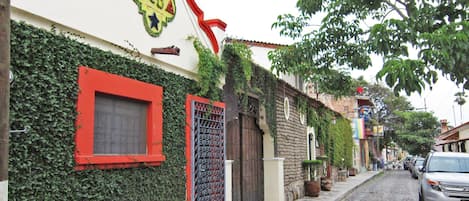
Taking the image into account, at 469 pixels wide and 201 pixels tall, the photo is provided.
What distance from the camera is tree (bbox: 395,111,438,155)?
1734 inches

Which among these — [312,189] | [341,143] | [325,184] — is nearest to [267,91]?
[312,189]

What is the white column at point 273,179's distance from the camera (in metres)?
12.5

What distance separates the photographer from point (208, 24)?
9.00m

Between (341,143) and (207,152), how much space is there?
55.5 ft

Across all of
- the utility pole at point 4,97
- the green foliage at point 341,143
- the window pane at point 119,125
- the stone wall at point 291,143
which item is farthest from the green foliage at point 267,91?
the green foliage at point 341,143

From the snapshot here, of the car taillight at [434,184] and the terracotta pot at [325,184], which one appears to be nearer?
the car taillight at [434,184]

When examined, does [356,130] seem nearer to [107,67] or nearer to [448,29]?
[448,29]

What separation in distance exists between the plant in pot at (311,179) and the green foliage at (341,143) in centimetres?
Result: 497

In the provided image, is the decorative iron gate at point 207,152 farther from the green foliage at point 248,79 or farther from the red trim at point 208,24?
the red trim at point 208,24

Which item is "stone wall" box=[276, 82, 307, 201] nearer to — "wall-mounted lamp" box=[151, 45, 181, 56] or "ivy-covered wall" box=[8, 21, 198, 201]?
"wall-mounted lamp" box=[151, 45, 181, 56]

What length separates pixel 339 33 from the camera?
9680 millimetres

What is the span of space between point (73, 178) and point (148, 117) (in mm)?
1810

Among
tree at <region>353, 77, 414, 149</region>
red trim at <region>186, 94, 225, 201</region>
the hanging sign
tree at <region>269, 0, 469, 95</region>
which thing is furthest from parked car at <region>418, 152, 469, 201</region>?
tree at <region>353, 77, 414, 149</region>

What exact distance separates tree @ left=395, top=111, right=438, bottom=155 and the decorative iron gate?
3974 centimetres
